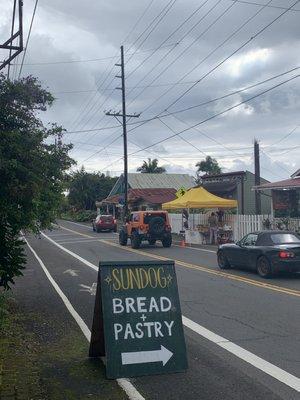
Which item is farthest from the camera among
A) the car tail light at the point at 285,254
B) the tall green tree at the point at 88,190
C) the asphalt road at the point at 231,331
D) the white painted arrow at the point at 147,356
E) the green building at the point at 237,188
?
the tall green tree at the point at 88,190

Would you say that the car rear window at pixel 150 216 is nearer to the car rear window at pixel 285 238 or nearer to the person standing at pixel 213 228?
the person standing at pixel 213 228

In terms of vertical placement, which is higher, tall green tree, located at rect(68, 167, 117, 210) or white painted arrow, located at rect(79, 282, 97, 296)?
tall green tree, located at rect(68, 167, 117, 210)

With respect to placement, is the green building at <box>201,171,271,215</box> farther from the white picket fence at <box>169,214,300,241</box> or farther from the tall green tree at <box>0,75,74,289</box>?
the tall green tree at <box>0,75,74,289</box>

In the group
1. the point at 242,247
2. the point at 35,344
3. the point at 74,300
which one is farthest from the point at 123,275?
the point at 242,247

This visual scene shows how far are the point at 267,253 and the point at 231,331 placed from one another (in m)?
6.55

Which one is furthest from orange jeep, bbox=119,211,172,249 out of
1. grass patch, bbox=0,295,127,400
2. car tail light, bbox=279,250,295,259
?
grass patch, bbox=0,295,127,400

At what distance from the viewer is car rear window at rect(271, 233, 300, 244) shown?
14.9 meters

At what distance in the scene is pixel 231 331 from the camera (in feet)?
27.5

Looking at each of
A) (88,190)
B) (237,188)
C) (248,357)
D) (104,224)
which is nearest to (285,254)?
(248,357)

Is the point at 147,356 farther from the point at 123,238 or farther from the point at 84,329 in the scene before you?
the point at 123,238

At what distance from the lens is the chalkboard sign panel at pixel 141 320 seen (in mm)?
5887

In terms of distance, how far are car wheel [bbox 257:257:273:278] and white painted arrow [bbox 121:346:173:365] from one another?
890cm

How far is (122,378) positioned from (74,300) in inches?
228

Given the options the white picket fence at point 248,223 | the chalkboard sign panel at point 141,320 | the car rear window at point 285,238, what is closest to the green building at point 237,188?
the white picket fence at point 248,223
